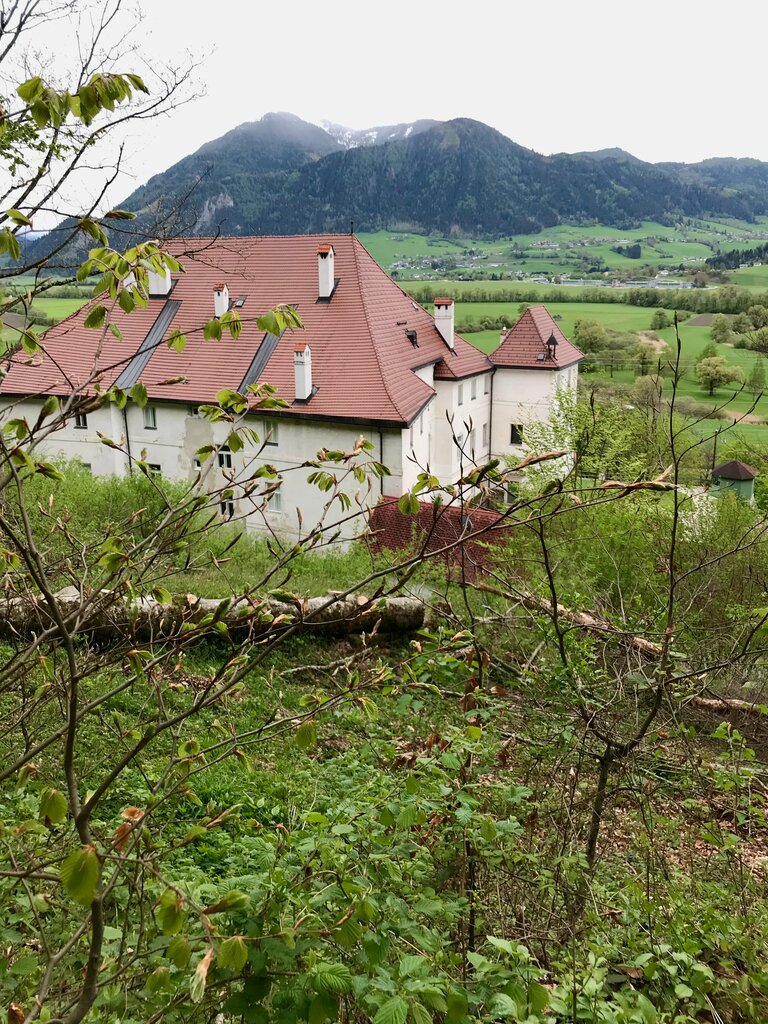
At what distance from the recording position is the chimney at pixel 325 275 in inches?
979

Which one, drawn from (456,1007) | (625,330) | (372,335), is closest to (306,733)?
(456,1007)

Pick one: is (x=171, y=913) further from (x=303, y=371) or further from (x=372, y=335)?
(x=372, y=335)

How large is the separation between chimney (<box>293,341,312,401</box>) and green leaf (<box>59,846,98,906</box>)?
21769mm

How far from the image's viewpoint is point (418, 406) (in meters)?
22.6

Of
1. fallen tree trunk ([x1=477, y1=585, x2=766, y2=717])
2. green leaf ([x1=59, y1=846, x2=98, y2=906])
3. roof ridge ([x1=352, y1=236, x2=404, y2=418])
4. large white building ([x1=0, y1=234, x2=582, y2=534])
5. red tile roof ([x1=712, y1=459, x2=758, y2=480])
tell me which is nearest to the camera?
green leaf ([x1=59, y1=846, x2=98, y2=906])

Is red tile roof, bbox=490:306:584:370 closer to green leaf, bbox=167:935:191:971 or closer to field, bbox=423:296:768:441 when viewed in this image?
field, bbox=423:296:768:441

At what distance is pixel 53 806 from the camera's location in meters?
1.47

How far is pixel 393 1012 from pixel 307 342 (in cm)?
2356

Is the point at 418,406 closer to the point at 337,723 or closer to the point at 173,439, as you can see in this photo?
the point at 173,439

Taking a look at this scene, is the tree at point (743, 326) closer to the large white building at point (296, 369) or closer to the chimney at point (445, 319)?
the large white building at point (296, 369)

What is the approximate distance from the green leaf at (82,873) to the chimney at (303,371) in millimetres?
21769

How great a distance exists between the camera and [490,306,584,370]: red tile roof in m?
32.0

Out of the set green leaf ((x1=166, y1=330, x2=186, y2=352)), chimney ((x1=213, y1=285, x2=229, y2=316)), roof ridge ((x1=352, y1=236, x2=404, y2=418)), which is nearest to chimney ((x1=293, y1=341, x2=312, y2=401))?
roof ridge ((x1=352, y1=236, x2=404, y2=418))

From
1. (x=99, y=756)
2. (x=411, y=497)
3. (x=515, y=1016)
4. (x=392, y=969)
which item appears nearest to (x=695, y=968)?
(x=515, y=1016)
